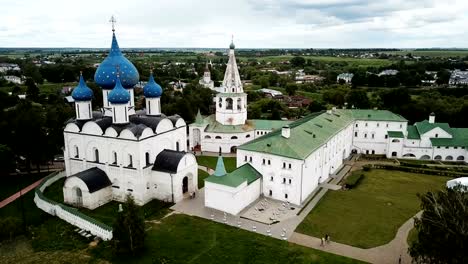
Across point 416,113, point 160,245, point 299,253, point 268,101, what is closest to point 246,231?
point 299,253

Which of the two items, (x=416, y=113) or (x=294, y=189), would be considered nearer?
(x=294, y=189)

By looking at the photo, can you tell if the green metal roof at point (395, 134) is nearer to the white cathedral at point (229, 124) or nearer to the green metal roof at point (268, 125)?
the green metal roof at point (268, 125)

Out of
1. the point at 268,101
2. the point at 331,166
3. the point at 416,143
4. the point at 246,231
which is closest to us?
the point at 246,231

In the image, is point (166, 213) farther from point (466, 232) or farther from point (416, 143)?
point (416, 143)

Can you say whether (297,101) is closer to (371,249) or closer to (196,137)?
(196,137)

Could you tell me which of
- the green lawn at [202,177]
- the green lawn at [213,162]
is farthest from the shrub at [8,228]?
the green lawn at [213,162]

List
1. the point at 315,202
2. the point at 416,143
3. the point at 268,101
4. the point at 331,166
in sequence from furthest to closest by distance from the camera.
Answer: the point at 268,101 → the point at 416,143 → the point at 331,166 → the point at 315,202

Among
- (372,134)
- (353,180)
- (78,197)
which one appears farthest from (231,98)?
(78,197)

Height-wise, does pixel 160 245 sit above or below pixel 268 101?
below
